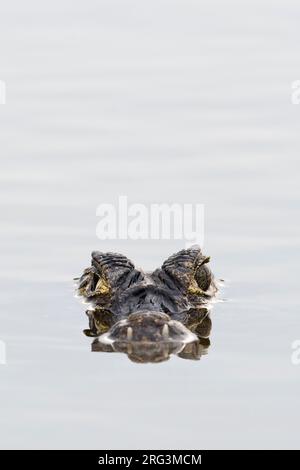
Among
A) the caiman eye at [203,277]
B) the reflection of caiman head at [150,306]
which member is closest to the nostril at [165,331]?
the reflection of caiman head at [150,306]

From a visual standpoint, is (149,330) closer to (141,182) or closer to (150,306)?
(150,306)

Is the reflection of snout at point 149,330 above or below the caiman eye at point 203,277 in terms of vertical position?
below

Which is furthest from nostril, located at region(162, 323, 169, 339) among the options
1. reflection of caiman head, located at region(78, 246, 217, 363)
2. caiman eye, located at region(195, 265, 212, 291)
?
caiman eye, located at region(195, 265, 212, 291)

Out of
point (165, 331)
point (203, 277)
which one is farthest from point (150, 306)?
point (203, 277)

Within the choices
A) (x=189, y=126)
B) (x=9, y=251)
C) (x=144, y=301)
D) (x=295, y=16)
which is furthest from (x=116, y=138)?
(x=295, y=16)

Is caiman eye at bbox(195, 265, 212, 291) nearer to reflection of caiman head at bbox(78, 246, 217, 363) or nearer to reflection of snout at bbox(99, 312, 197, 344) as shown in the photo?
reflection of caiman head at bbox(78, 246, 217, 363)

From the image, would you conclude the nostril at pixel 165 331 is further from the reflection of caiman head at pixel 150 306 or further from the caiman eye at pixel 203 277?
the caiman eye at pixel 203 277
